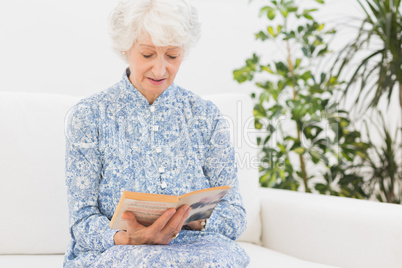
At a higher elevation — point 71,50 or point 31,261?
point 71,50

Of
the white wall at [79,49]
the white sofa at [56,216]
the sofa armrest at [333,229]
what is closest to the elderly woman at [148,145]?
the white sofa at [56,216]

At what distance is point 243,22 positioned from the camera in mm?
2812

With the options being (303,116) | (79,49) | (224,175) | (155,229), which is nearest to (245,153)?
(224,175)

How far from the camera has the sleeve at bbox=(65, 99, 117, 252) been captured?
4.35 feet

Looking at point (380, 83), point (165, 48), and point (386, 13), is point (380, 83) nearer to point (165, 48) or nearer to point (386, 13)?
point (386, 13)

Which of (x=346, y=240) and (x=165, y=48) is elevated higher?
(x=165, y=48)

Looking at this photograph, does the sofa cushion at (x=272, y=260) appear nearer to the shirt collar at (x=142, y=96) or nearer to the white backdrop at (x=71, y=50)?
the shirt collar at (x=142, y=96)

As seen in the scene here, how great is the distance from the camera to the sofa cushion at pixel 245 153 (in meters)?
1.95

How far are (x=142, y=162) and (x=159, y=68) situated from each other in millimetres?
296

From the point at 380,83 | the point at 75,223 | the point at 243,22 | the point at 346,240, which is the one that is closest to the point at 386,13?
the point at 380,83

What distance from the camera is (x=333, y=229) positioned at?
1.71 m

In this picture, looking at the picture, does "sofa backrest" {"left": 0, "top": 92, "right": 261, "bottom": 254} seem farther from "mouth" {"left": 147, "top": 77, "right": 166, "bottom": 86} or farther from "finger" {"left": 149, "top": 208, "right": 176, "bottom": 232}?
"finger" {"left": 149, "top": 208, "right": 176, "bottom": 232}

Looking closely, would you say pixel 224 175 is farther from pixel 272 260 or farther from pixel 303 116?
pixel 303 116

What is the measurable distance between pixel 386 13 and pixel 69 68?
5.19 feet
